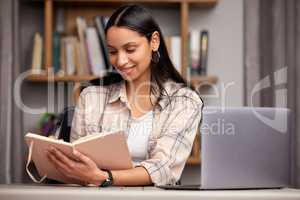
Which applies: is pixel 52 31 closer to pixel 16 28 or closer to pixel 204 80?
pixel 16 28

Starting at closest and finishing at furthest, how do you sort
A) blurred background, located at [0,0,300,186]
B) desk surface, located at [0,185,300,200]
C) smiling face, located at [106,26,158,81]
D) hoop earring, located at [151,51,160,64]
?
1. desk surface, located at [0,185,300,200]
2. smiling face, located at [106,26,158,81]
3. hoop earring, located at [151,51,160,64]
4. blurred background, located at [0,0,300,186]

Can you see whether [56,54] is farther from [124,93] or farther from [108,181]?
[108,181]

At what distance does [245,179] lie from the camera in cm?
125

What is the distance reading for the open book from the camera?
1.34 meters

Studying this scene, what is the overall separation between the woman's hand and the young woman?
0.60 ft

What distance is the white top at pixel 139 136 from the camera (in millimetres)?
1755

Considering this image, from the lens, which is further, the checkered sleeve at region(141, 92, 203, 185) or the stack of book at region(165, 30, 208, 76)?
the stack of book at region(165, 30, 208, 76)

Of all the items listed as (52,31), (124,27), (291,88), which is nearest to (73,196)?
(124,27)

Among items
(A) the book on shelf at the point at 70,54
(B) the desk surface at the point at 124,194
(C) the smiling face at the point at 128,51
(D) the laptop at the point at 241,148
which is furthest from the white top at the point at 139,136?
(A) the book on shelf at the point at 70,54

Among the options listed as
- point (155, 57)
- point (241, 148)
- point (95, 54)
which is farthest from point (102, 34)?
point (241, 148)

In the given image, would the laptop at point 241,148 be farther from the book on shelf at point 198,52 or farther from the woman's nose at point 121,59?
the book on shelf at point 198,52

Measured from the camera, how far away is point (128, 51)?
1757mm

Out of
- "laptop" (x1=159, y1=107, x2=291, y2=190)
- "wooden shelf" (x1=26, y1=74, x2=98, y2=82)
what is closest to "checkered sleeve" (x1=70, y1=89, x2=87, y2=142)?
"laptop" (x1=159, y1=107, x2=291, y2=190)

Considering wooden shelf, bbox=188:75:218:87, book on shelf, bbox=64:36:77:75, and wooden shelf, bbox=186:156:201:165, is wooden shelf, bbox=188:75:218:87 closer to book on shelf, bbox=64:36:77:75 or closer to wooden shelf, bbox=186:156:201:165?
wooden shelf, bbox=186:156:201:165
